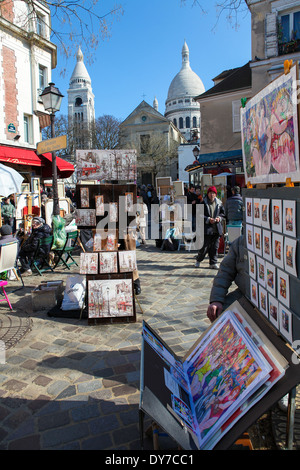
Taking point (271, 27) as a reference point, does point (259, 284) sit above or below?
below

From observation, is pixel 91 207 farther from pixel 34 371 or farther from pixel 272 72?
pixel 272 72

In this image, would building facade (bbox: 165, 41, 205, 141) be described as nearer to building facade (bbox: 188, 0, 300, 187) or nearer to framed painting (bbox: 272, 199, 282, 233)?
building facade (bbox: 188, 0, 300, 187)

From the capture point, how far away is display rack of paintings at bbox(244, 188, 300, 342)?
1.49m

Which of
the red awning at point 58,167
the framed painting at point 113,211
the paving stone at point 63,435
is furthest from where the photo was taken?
the red awning at point 58,167

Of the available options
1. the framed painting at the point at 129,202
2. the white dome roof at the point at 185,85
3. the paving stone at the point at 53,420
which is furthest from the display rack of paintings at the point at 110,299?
the white dome roof at the point at 185,85

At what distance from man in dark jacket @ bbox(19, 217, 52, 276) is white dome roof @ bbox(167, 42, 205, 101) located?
80.7m

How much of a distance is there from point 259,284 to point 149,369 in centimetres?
84

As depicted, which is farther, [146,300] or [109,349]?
[146,300]

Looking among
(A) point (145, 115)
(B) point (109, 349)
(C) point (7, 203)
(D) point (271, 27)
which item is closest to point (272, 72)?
(D) point (271, 27)

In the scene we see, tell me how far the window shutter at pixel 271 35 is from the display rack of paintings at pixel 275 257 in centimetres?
1719

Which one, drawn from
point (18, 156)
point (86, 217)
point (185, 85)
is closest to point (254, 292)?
point (86, 217)

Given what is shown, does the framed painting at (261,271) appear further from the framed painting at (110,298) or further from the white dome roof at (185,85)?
the white dome roof at (185,85)

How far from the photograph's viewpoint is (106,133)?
1770 inches

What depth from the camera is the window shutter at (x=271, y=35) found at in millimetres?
15570
